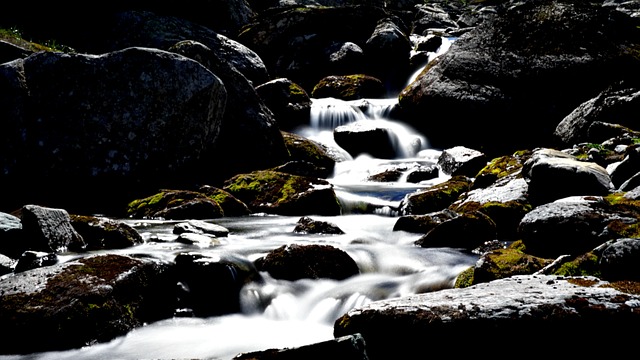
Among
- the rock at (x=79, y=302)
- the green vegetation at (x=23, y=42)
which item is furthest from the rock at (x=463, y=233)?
the green vegetation at (x=23, y=42)

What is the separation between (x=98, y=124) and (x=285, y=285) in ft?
27.0

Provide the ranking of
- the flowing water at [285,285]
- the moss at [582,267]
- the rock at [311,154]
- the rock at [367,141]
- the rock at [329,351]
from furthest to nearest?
the rock at [367,141] < the rock at [311,154] < the flowing water at [285,285] < the moss at [582,267] < the rock at [329,351]

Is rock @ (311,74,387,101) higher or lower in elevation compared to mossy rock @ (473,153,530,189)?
higher

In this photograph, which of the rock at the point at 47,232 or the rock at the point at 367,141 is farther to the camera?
the rock at the point at 367,141

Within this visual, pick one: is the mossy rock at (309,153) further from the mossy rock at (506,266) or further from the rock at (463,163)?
the mossy rock at (506,266)

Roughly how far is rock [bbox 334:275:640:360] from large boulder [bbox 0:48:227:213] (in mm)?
9929

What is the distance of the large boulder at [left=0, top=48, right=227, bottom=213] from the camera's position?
12.4 m

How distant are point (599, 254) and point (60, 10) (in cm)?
2652

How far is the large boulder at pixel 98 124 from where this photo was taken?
1241cm

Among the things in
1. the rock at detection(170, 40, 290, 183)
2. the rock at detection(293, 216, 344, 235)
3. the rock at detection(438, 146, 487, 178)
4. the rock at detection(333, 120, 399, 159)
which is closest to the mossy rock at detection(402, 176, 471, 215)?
the rock at detection(293, 216, 344, 235)

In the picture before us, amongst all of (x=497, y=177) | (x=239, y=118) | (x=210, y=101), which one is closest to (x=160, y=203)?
(x=210, y=101)

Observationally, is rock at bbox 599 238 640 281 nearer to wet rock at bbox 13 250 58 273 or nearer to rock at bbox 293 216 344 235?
rock at bbox 293 216 344 235

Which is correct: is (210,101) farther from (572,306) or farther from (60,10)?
(60,10)

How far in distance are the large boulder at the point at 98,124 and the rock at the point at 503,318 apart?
9929 millimetres
